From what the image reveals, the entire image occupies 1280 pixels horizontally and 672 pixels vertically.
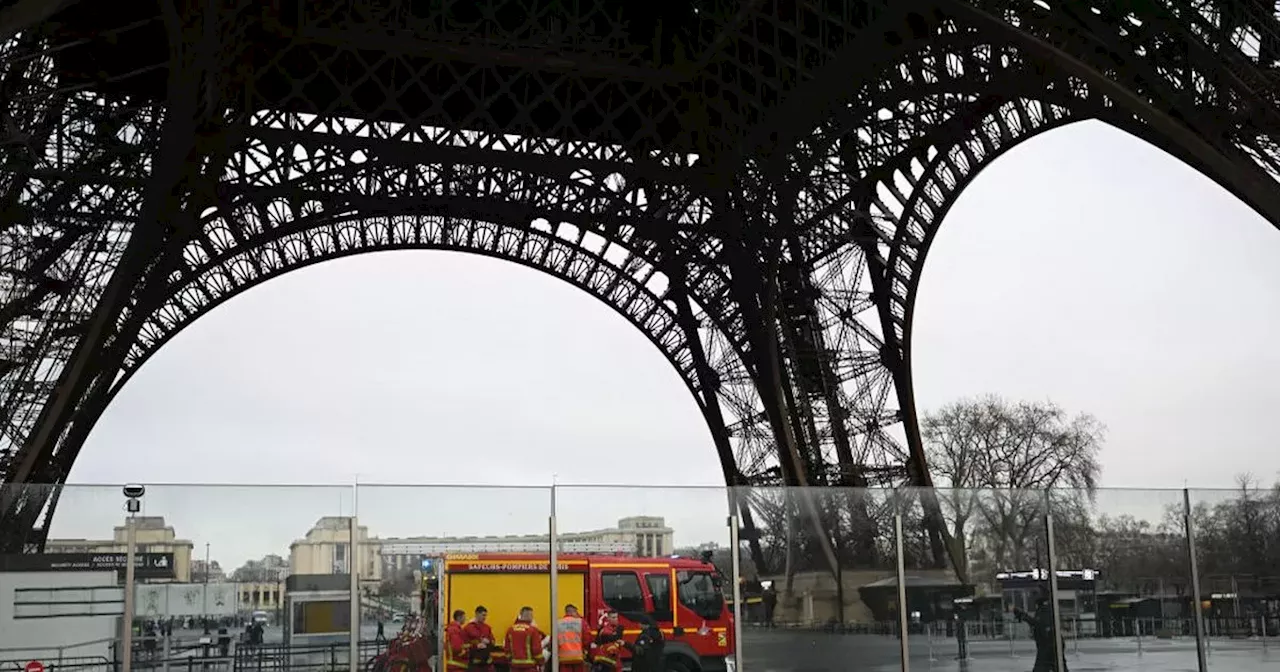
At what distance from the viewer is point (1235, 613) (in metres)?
16.3

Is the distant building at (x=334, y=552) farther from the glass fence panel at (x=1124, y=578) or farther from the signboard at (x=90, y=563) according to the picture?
the glass fence panel at (x=1124, y=578)

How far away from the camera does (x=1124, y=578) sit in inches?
621

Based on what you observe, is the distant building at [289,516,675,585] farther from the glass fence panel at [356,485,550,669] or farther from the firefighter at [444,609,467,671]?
the firefighter at [444,609,467,671]

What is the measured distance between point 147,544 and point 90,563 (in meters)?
0.54

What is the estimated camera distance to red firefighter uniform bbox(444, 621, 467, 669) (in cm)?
1370

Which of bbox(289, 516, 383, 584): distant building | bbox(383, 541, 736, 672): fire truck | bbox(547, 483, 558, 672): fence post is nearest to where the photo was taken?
bbox(289, 516, 383, 584): distant building

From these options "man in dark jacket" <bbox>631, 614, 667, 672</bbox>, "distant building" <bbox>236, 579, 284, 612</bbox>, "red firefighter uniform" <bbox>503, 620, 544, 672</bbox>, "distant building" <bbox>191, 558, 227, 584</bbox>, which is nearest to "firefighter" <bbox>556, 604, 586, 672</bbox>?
"red firefighter uniform" <bbox>503, 620, 544, 672</bbox>

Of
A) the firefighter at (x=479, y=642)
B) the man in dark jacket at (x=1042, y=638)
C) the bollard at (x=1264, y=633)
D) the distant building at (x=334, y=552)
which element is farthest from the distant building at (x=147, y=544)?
the bollard at (x=1264, y=633)

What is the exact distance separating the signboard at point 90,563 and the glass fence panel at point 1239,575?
38.9 ft

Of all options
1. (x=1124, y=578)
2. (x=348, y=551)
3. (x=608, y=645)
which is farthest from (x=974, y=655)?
(x=348, y=551)

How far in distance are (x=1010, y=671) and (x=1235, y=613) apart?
3.18 m

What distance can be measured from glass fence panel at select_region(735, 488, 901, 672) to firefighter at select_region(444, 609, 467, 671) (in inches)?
119

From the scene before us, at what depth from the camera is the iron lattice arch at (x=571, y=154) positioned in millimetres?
26641

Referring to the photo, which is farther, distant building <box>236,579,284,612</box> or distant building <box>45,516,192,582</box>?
distant building <box>236,579,284,612</box>
